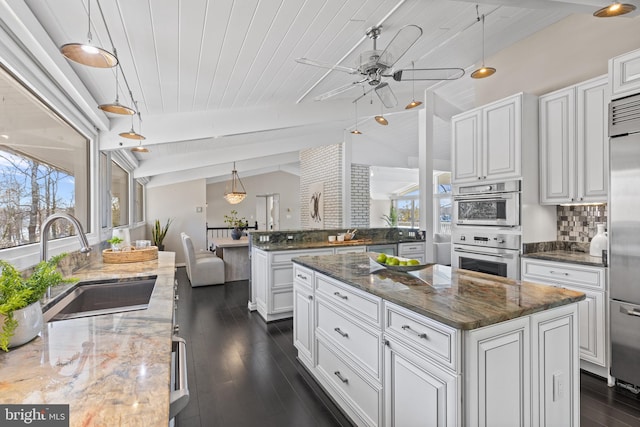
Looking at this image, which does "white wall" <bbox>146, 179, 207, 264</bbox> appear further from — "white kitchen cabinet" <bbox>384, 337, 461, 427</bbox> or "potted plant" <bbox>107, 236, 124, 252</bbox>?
"white kitchen cabinet" <bbox>384, 337, 461, 427</bbox>

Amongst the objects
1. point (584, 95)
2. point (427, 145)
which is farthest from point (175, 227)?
point (584, 95)

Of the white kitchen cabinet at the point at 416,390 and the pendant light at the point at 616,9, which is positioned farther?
the pendant light at the point at 616,9

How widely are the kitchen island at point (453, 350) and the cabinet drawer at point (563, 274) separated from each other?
124 cm

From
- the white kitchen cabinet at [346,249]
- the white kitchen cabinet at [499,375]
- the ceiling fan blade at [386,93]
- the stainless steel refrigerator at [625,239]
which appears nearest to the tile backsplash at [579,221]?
the stainless steel refrigerator at [625,239]

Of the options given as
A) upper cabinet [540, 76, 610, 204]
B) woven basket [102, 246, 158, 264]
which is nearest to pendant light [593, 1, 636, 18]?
upper cabinet [540, 76, 610, 204]

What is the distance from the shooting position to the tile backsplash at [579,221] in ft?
10.1

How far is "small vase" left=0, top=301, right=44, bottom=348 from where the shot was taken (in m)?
1.03

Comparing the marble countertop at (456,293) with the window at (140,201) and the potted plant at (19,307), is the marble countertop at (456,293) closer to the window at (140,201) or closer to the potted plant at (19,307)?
the potted plant at (19,307)

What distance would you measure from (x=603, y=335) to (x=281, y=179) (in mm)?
10974

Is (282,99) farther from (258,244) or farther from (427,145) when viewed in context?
(427,145)

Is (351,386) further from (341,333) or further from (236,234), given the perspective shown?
(236,234)

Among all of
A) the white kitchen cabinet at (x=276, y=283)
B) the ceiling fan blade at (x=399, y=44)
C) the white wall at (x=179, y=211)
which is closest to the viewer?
the ceiling fan blade at (x=399, y=44)

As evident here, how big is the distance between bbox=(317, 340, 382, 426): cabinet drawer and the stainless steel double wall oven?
6.87 feet

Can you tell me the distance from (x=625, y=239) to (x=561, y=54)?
2.07m
